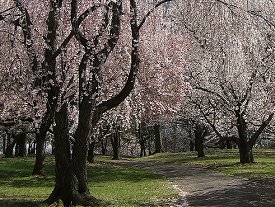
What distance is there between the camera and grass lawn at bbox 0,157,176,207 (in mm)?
14520

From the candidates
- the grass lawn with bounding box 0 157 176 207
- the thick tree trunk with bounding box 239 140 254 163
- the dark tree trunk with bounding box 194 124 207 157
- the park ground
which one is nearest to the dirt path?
the park ground

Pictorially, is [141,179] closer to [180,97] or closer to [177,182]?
[177,182]

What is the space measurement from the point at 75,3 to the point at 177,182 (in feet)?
37.7

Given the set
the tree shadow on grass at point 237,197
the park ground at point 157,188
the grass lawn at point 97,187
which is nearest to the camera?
the tree shadow on grass at point 237,197

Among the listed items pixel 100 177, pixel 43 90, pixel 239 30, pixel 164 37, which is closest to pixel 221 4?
pixel 239 30

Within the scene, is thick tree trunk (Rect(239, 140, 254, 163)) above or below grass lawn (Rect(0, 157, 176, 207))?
above

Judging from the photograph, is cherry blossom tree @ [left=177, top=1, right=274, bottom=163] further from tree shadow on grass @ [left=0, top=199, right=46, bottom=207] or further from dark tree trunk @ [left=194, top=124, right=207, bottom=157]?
tree shadow on grass @ [left=0, top=199, right=46, bottom=207]

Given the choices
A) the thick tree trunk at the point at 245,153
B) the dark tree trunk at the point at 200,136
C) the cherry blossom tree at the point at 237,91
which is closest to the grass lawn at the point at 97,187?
the cherry blossom tree at the point at 237,91

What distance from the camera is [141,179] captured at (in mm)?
23125

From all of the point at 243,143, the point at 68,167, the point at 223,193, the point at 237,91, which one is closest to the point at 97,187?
the point at 223,193

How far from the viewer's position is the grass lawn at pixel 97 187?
572 inches

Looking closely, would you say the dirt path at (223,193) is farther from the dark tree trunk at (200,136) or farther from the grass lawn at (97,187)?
the dark tree trunk at (200,136)

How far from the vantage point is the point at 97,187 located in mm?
19672

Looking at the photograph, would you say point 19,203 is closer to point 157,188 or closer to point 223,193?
point 157,188
